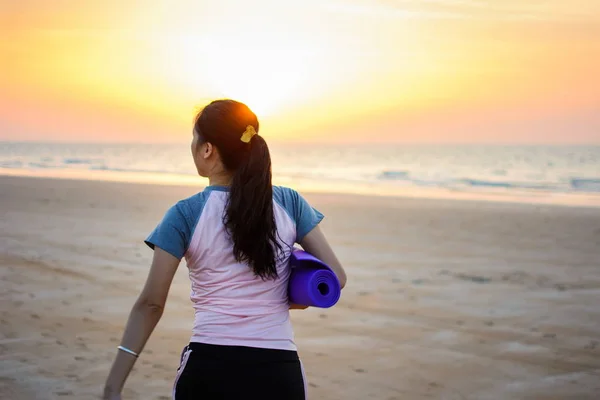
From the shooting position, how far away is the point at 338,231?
46.6 feet

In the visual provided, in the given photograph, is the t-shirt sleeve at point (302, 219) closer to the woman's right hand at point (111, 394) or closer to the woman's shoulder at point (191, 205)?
the woman's shoulder at point (191, 205)

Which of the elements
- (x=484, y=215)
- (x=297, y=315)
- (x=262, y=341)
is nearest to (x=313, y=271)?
(x=262, y=341)

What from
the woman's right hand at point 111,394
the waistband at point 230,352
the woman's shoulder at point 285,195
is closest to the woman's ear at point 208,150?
the woman's shoulder at point 285,195

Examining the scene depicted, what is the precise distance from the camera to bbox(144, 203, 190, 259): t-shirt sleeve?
230 cm

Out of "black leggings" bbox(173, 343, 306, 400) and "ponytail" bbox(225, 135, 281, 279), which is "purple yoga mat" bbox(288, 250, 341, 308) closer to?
"ponytail" bbox(225, 135, 281, 279)

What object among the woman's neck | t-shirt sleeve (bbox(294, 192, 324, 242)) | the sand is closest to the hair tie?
the woman's neck

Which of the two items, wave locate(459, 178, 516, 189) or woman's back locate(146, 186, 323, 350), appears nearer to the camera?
woman's back locate(146, 186, 323, 350)

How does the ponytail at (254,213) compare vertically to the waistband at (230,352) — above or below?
above

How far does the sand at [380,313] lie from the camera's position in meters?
5.57

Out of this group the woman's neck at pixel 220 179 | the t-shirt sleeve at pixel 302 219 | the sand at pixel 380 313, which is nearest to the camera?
the woman's neck at pixel 220 179

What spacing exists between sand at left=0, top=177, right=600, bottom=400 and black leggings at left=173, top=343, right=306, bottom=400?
293 cm

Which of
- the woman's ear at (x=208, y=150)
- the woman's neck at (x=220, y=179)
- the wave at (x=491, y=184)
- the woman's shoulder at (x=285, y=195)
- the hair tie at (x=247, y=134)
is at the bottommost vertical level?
the woman's shoulder at (x=285, y=195)

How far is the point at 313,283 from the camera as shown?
94.2 inches

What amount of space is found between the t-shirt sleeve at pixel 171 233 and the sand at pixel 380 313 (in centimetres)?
309
